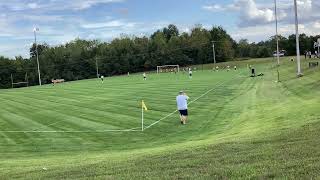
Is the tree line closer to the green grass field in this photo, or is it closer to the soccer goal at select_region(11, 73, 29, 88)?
the soccer goal at select_region(11, 73, 29, 88)

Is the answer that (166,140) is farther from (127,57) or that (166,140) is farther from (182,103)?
(127,57)

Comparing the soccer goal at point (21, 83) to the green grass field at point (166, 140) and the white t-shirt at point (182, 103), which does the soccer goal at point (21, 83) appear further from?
the white t-shirt at point (182, 103)

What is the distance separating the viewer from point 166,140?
2227cm

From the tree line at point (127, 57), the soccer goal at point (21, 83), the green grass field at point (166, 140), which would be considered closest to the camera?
the green grass field at point (166, 140)

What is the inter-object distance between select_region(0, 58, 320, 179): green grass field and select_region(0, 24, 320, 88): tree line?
129873 mm

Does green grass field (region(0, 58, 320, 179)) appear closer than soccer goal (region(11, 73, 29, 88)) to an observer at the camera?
Yes

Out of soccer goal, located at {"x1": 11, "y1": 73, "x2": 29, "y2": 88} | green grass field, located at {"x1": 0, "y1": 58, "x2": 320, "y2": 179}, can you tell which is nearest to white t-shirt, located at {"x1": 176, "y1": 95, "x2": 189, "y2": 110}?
green grass field, located at {"x1": 0, "y1": 58, "x2": 320, "y2": 179}

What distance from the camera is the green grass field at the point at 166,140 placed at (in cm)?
1024

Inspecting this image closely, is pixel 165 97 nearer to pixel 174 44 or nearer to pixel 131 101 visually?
pixel 131 101

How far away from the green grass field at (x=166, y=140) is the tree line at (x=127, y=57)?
12987 centimetres

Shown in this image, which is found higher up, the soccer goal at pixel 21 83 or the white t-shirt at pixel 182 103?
the white t-shirt at pixel 182 103

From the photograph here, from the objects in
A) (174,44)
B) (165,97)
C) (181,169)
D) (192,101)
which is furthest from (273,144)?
(174,44)

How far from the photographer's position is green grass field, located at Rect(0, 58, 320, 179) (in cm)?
1024

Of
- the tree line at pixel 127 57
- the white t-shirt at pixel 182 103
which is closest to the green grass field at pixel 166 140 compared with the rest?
the white t-shirt at pixel 182 103
